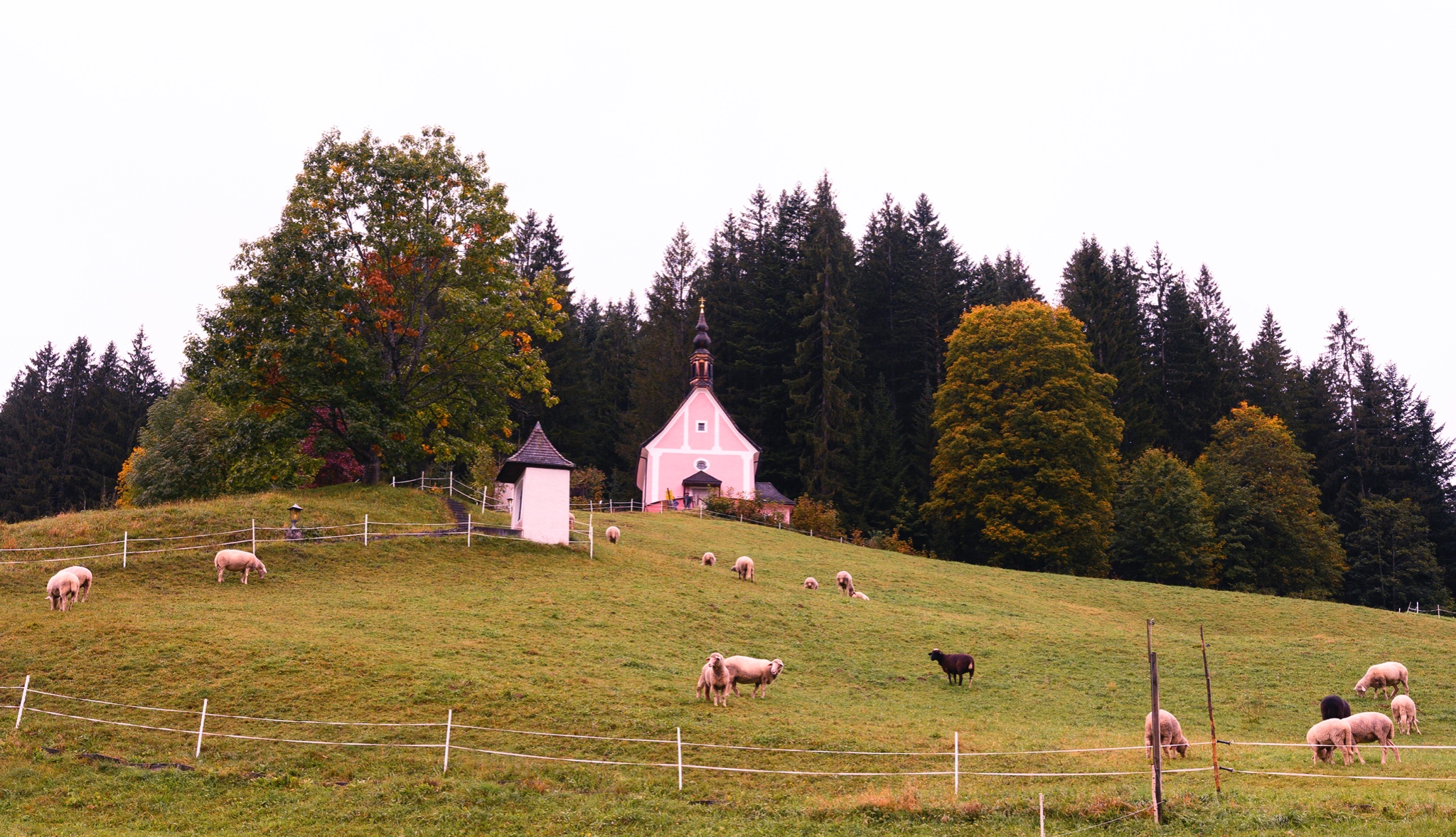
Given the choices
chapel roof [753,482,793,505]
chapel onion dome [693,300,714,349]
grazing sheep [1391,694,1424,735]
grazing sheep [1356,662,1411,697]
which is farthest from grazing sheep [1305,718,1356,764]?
chapel onion dome [693,300,714,349]

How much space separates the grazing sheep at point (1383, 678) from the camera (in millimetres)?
22125

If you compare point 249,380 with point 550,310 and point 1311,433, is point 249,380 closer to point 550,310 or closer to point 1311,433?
point 550,310

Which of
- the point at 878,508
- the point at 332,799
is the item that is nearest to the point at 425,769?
the point at 332,799

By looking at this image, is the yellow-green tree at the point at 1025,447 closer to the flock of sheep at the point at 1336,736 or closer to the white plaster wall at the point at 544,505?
the white plaster wall at the point at 544,505

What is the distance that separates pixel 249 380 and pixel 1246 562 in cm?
5089

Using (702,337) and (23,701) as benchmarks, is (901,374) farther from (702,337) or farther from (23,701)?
(23,701)

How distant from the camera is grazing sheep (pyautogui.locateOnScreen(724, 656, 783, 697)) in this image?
1933cm

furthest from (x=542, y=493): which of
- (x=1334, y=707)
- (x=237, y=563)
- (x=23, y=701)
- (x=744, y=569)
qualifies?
(x=1334, y=707)

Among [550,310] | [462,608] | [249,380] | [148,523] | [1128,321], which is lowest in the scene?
[462,608]

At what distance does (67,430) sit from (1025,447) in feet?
235

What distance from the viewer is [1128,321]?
71688mm

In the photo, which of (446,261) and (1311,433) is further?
(1311,433)

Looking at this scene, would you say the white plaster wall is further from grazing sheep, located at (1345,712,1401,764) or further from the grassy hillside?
grazing sheep, located at (1345,712,1401,764)

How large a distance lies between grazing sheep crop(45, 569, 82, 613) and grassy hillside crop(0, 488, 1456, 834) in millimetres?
550
